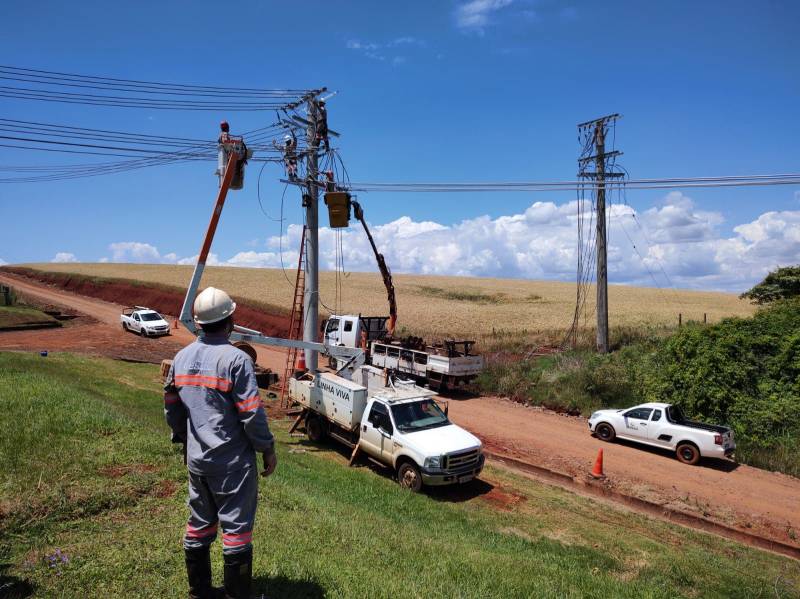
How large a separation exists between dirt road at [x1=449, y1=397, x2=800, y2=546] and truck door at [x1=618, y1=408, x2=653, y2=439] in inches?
19.1

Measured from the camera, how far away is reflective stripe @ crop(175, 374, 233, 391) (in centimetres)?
364

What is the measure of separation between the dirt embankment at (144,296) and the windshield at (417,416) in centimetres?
2797

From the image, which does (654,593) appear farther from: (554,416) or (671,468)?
(554,416)

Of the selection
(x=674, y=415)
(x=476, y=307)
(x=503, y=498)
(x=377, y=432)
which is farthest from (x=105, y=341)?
(x=476, y=307)

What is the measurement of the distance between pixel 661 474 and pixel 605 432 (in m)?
2.91

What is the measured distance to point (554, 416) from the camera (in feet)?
65.1

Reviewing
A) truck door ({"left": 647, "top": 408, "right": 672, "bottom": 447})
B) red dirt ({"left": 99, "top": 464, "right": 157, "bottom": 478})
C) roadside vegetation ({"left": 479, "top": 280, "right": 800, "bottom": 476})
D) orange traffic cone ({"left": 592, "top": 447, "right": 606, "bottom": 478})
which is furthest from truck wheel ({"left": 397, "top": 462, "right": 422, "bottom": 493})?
roadside vegetation ({"left": 479, "top": 280, "right": 800, "bottom": 476})

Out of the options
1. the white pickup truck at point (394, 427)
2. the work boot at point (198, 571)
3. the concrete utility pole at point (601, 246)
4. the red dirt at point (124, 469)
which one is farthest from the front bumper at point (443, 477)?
the concrete utility pole at point (601, 246)

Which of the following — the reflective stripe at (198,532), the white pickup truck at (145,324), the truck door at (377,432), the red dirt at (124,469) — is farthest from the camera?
the white pickup truck at (145,324)

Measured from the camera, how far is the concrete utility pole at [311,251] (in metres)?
19.0

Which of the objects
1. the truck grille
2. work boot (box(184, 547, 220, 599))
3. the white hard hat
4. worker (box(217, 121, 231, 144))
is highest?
worker (box(217, 121, 231, 144))

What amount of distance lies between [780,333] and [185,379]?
744 inches

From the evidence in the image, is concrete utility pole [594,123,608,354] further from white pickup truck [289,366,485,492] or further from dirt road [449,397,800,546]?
white pickup truck [289,366,485,492]

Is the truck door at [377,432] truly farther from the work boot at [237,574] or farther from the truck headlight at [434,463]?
the work boot at [237,574]
